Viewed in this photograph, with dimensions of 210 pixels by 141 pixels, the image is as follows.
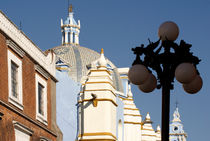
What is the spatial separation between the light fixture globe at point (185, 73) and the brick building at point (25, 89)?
8366 millimetres

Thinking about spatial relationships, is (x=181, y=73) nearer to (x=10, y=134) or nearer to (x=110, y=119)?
A: (x=10, y=134)

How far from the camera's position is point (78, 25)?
57.3 m

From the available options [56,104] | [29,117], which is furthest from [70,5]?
[29,117]

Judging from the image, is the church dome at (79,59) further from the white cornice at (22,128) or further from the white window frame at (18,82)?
the white window frame at (18,82)

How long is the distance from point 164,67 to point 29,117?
965 cm

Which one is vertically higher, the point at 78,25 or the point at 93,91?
the point at 78,25

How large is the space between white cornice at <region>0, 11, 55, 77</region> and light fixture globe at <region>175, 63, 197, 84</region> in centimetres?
896

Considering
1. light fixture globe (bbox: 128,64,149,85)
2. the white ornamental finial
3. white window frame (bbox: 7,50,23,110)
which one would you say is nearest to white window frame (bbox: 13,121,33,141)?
white window frame (bbox: 7,50,23,110)

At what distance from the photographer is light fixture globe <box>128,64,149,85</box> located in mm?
12773

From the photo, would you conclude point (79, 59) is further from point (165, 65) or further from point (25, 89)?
point (165, 65)

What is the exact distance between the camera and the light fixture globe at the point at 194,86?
13000mm

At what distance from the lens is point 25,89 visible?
73.0 ft

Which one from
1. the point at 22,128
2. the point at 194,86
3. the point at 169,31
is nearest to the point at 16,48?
the point at 22,128

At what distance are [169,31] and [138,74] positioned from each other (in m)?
1.09
